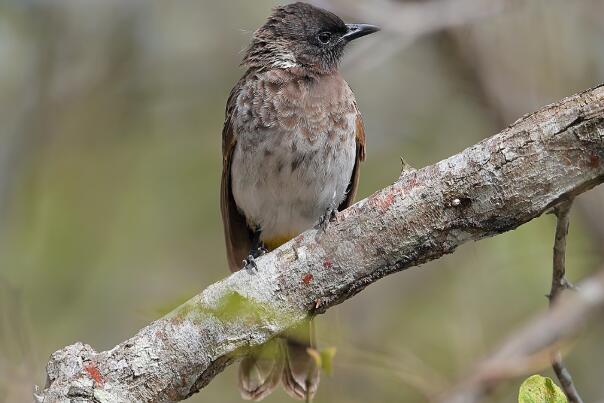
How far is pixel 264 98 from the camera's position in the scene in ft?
15.6

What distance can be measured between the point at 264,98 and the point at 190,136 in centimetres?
274

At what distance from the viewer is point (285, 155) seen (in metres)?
4.64

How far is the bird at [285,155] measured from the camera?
4531 mm

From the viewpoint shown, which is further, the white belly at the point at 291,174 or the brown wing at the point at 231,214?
the brown wing at the point at 231,214

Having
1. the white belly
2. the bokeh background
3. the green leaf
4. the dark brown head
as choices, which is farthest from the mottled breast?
the green leaf

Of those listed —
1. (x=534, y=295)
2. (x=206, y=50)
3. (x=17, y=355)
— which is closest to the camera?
(x=17, y=355)

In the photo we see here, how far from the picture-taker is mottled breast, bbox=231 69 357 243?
15.2 ft

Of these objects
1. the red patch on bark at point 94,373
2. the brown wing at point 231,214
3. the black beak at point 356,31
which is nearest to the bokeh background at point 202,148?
the black beak at point 356,31

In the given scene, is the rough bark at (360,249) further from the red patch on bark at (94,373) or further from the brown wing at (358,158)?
the brown wing at (358,158)

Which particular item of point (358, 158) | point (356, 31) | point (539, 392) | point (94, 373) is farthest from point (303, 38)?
point (539, 392)

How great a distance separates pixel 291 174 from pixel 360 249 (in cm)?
162

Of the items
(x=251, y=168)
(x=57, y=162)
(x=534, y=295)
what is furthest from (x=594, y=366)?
(x=57, y=162)

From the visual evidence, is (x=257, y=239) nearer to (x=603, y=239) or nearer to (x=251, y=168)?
(x=251, y=168)

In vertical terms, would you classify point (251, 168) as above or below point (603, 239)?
above
